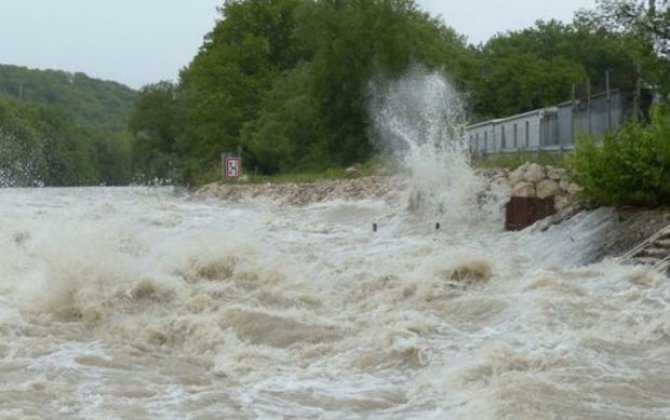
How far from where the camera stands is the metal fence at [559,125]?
27.9m

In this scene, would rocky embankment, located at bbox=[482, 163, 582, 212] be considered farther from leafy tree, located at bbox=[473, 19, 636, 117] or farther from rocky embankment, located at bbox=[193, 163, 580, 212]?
leafy tree, located at bbox=[473, 19, 636, 117]

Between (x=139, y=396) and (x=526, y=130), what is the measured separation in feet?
104

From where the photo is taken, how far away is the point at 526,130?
37844mm

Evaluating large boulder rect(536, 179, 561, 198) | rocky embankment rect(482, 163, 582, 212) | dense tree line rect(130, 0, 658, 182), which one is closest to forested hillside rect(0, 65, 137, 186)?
dense tree line rect(130, 0, 658, 182)

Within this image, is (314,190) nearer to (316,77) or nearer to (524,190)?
(316,77)

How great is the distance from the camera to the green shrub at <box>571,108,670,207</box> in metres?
15.7

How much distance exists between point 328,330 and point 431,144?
697 inches

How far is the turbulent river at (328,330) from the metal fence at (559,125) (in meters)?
6.79

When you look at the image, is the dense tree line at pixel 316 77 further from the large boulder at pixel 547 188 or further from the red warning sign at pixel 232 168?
the large boulder at pixel 547 188

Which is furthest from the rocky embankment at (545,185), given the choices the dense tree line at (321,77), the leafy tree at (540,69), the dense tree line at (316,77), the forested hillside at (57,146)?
the forested hillside at (57,146)

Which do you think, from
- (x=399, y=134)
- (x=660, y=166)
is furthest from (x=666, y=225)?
(x=399, y=134)

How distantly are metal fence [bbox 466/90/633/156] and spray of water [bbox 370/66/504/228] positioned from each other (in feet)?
6.33

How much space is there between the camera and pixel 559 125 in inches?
1291

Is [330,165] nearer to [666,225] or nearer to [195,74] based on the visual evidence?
[195,74]
